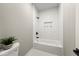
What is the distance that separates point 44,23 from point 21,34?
57 centimetres

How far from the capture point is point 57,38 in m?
1.49

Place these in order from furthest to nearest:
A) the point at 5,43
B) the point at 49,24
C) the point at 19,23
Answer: the point at 49,24
the point at 19,23
the point at 5,43

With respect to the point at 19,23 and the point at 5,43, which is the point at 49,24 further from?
the point at 5,43

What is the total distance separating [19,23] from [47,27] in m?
0.62

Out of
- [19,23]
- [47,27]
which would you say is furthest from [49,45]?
[19,23]

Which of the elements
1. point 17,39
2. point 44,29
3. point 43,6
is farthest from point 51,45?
point 43,6

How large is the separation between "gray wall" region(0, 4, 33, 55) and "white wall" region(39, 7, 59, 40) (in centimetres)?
25

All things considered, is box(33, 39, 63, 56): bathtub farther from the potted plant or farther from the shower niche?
the potted plant

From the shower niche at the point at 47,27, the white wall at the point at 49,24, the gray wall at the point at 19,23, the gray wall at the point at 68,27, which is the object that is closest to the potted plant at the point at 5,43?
the gray wall at the point at 19,23

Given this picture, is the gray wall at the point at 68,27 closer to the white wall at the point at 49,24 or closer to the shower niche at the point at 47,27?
the shower niche at the point at 47,27

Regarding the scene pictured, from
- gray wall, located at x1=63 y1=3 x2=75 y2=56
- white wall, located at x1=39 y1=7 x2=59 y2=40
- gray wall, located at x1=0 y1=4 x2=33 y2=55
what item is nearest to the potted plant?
gray wall, located at x1=0 y1=4 x2=33 y2=55

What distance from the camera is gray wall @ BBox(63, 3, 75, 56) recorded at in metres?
1.32

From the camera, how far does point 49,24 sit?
1.54m

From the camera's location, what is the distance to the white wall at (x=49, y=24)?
4.91 feet
